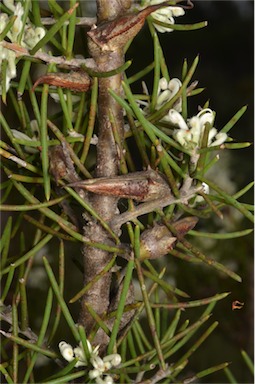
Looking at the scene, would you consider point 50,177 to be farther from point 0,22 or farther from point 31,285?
point 31,285

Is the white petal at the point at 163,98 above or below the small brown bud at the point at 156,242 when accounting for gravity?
above

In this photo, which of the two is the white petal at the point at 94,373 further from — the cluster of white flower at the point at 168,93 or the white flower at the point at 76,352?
the cluster of white flower at the point at 168,93

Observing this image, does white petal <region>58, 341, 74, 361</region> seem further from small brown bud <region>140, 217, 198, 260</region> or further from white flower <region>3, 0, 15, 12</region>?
white flower <region>3, 0, 15, 12</region>

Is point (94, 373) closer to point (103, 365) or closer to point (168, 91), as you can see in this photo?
point (103, 365)

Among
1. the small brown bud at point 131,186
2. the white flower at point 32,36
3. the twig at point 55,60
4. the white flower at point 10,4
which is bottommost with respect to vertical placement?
the small brown bud at point 131,186

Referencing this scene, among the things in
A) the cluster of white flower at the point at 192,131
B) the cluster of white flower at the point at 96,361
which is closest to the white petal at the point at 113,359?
the cluster of white flower at the point at 96,361

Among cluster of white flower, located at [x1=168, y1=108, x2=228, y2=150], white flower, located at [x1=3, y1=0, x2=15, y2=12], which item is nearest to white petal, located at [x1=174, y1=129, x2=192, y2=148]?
cluster of white flower, located at [x1=168, y1=108, x2=228, y2=150]

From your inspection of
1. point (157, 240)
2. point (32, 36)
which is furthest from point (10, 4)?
point (157, 240)
